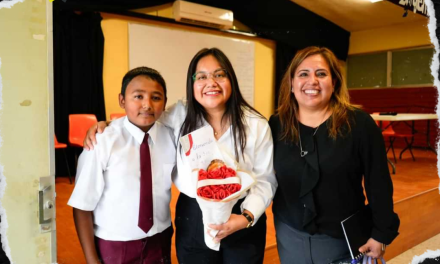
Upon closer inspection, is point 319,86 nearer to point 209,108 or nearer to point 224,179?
point 209,108

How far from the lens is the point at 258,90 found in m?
6.91

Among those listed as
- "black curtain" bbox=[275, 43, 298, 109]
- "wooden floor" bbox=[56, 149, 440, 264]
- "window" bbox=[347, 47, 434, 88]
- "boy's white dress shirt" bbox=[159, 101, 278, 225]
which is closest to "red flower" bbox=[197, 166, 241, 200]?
"boy's white dress shirt" bbox=[159, 101, 278, 225]

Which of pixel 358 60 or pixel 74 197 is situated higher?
pixel 358 60

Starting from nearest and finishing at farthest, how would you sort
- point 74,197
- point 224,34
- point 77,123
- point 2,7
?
point 2,7 < point 74,197 < point 77,123 < point 224,34

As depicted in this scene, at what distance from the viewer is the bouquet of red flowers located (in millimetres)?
888

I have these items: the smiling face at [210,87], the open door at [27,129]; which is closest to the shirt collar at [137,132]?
the smiling face at [210,87]

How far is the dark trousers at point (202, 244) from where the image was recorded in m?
1.20

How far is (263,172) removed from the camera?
4.07ft

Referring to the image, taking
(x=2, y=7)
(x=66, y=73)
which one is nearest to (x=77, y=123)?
(x=66, y=73)

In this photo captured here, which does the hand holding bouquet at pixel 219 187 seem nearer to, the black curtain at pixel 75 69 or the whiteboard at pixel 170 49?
the black curtain at pixel 75 69

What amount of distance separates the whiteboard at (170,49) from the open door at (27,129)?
4.46 meters

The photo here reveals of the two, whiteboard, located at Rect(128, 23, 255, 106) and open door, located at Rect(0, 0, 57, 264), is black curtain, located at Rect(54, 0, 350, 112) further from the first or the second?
open door, located at Rect(0, 0, 57, 264)

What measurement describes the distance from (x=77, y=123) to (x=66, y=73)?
771mm

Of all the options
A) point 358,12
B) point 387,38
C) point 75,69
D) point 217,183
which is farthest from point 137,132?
point 387,38
